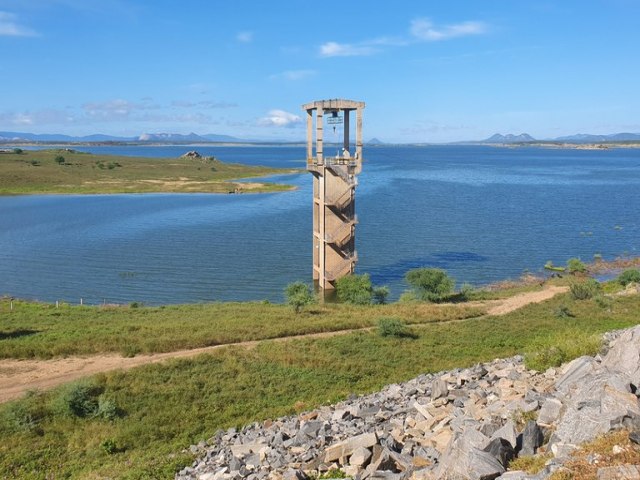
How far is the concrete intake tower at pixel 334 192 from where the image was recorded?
4272cm

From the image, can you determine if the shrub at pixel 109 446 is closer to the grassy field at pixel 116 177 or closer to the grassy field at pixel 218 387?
the grassy field at pixel 218 387

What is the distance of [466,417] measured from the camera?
13.3 m

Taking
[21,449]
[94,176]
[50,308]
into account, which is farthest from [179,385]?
[94,176]

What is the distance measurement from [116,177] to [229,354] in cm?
11521

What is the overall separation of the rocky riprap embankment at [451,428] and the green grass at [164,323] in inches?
394

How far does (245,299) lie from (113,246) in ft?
77.1

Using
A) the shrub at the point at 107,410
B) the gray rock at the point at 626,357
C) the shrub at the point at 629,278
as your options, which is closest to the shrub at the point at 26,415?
the shrub at the point at 107,410

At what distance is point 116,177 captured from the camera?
131 meters

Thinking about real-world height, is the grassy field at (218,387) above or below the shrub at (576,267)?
above

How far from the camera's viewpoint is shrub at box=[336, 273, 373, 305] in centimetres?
3978

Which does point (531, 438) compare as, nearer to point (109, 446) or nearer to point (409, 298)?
point (109, 446)

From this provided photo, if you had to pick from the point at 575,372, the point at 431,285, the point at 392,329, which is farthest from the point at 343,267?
the point at 575,372

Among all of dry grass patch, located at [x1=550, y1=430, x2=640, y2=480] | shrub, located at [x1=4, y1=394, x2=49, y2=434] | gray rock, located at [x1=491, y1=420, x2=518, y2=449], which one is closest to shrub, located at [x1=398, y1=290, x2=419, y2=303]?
shrub, located at [x1=4, y1=394, x2=49, y2=434]

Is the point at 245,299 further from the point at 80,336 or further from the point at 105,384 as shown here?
the point at 105,384
